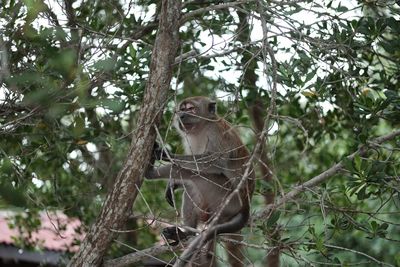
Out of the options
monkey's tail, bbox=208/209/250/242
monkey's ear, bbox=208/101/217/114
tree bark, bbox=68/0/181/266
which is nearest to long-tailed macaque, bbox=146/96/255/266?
monkey's ear, bbox=208/101/217/114

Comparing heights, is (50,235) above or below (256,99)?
below

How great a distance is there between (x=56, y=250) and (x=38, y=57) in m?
5.32

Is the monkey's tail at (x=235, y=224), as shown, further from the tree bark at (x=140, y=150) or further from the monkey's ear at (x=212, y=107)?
the monkey's ear at (x=212, y=107)

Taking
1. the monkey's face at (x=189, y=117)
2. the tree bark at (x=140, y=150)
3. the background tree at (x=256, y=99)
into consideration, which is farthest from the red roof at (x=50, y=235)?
the tree bark at (x=140, y=150)

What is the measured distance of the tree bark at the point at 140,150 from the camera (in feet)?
17.1

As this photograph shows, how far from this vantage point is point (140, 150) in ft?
17.2

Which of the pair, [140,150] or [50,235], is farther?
[50,235]

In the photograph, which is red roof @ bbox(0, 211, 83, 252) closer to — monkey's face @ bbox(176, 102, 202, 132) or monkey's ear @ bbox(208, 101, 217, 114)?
monkey's face @ bbox(176, 102, 202, 132)

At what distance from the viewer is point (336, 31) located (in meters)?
6.14

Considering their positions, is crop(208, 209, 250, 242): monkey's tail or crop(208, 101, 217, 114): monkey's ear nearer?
crop(208, 209, 250, 242): monkey's tail

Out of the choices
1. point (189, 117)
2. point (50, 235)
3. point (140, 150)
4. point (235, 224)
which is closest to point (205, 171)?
point (189, 117)

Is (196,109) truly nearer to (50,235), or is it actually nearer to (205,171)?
(205,171)

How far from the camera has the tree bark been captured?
5.22m

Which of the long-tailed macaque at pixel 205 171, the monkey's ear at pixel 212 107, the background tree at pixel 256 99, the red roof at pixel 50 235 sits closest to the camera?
the background tree at pixel 256 99
